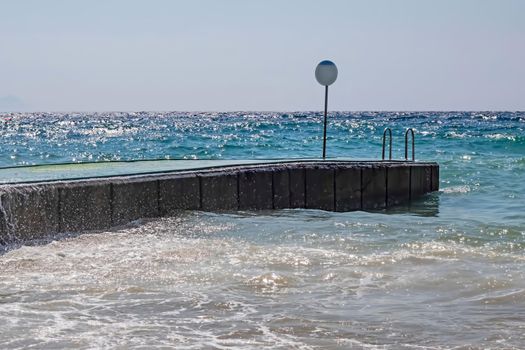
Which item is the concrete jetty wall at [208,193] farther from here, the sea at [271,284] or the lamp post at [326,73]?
the lamp post at [326,73]

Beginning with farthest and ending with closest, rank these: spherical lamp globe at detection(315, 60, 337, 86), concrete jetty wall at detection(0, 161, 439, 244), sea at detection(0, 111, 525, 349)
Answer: spherical lamp globe at detection(315, 60, 337, 86) < concrete jetty wall at detection(0, 161, 439, 244) < sea at detection(0, 111, 525, 349)

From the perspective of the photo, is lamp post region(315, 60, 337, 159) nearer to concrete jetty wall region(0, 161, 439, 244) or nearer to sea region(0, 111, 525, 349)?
concrete jetty wall region(0, 161, 439, 244)

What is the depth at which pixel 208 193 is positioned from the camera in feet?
40.9

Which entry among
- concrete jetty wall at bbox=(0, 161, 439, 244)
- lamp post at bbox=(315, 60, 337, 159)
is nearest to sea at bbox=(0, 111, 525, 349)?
concrete jetty wall at bbox=(0, 161, 439, 244)

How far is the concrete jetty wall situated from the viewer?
10.0 meters

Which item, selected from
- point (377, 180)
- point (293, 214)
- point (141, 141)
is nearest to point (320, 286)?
point (293, 214)

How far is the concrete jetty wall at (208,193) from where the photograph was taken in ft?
32.8

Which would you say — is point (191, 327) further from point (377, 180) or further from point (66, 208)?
point (377, 180)

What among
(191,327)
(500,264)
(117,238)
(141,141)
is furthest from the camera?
(141,141)

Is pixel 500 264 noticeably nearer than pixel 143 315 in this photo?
No

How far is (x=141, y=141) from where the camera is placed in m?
52.0

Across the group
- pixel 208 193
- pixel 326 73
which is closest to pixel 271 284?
pixel 208 193

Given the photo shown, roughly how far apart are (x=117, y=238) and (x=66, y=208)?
28.5 inches

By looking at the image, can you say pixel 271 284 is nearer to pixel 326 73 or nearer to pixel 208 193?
pixel 208 193
